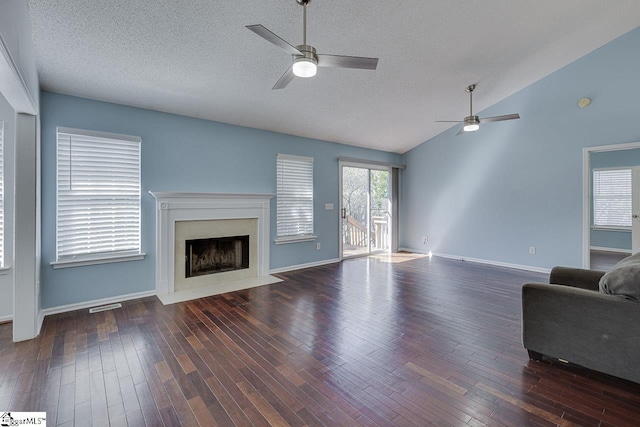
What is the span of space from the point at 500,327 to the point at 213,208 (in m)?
3.96

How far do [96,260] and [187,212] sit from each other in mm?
1197

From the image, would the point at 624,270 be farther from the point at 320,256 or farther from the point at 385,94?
the point at 320,256

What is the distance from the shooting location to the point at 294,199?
557cm

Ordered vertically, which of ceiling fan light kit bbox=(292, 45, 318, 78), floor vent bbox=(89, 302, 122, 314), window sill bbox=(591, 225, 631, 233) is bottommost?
floor vent bbox=(89, 302, 122, 314)

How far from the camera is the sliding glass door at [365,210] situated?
6605 millimetres

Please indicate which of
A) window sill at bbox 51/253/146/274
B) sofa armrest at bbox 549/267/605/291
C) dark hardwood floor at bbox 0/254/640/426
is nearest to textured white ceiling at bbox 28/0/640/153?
window sill at bbox 51/253/146/274

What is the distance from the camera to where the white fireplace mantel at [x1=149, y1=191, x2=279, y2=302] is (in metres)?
3.97

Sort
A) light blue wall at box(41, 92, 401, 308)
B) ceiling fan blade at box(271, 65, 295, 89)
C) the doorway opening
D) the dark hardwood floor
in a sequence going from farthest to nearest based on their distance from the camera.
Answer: the doorway opening
light blue wall at box(41, 92, 401, 308)
ceiling fan blade at box(271, 65, 295, 89)
the dark hardwood floor

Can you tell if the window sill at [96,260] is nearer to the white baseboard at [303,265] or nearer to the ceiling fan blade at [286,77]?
the white baseboard at [303,265]

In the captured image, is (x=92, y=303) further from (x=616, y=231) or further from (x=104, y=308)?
(x=616, y=231)

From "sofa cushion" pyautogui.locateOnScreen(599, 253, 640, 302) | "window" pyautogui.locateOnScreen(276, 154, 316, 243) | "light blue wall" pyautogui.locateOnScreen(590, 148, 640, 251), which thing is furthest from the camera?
"light blue wall" pyautogui.locateOnScreen(590, 148, 640, 251)

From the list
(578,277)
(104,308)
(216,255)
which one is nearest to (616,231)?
(578,277)

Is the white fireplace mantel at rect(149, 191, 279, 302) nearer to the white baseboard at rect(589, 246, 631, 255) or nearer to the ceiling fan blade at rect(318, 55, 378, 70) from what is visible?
the ceiling fan blade at rect(318, 55, 378, 70)

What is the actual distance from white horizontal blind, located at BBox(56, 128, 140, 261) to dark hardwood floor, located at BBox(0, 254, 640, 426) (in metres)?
0.80
